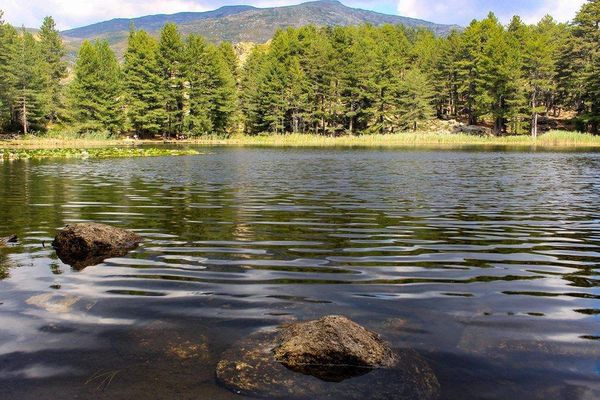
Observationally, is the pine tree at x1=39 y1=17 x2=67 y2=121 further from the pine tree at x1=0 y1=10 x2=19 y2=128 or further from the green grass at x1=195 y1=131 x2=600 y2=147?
the green grass at x1=195 y1=131 x2=600 y2=147

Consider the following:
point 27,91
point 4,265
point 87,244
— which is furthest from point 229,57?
point 4,265

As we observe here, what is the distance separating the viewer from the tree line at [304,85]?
70875mm

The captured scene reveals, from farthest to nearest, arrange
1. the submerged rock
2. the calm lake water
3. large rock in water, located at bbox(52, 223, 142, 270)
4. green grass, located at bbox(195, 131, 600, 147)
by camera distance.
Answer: green grass, located at bbox(195, 131, 600, 147) → the submerged rock → large rock in water, located at bbox(52, 223, 142, 270) → the calm lake water

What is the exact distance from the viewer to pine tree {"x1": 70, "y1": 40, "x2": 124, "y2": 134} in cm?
7006

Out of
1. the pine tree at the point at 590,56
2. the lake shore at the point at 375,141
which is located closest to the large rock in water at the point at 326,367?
the lake shore at the point at 375,141

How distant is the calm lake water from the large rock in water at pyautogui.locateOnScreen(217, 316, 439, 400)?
201 mm

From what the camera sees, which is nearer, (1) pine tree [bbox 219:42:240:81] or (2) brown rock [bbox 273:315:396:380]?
(2) brown rock [bbox 273:315:396:380]

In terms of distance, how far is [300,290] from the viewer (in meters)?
6.84

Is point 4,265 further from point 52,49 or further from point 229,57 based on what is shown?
point 52,49

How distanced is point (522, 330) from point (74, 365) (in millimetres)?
4886

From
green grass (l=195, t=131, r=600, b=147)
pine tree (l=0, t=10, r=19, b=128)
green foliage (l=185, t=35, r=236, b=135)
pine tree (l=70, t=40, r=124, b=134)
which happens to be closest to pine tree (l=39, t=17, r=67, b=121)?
pine tree (l=0, t=10, r=19, b=128)

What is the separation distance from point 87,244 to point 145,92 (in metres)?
70.2

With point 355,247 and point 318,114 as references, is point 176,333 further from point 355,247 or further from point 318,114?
point 318,114

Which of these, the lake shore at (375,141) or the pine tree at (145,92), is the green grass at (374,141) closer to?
the lake shore at (375,141)
